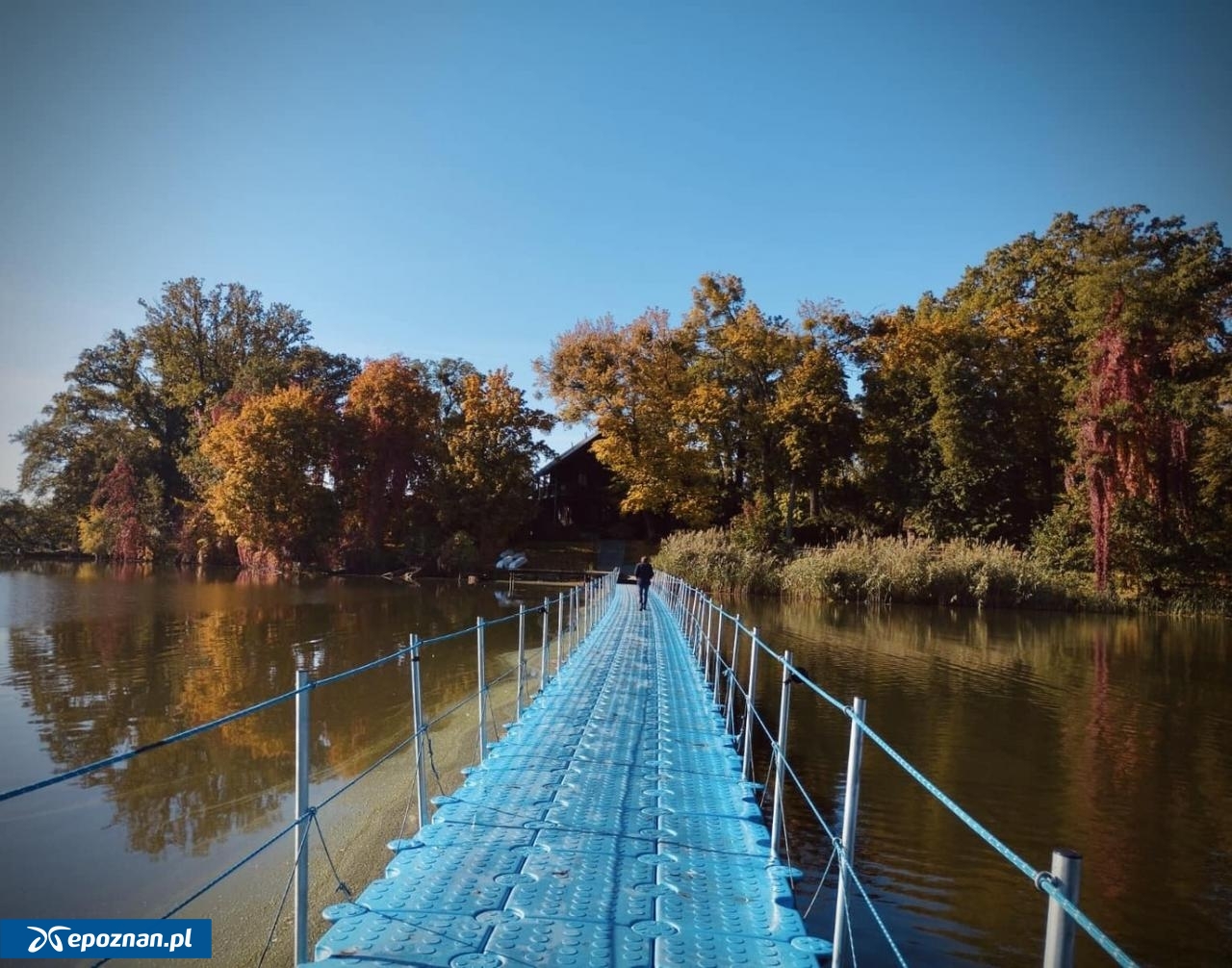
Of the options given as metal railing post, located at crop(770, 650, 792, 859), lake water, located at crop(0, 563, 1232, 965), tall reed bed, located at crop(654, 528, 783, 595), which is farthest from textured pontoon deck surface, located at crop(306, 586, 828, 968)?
tall reed bed, located at crop(654, 528, 783, 595)

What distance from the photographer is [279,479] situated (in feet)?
120

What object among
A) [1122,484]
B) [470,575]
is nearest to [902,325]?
[1122,484]

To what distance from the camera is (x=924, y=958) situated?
5008mm

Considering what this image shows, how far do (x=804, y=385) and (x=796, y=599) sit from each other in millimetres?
10697

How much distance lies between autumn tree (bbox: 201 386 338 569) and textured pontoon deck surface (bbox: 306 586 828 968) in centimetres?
3256

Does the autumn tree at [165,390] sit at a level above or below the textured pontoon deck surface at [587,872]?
above

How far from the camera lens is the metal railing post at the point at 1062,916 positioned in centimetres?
166

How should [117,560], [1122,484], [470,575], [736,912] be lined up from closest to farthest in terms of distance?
1. [736,912]
2. [1122,484]
3. [470,575]
4. [117,560]

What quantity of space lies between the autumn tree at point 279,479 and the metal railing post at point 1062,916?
37.8 meters

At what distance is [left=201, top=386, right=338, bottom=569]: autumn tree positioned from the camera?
120 ft

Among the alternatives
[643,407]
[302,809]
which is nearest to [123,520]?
[643,407]

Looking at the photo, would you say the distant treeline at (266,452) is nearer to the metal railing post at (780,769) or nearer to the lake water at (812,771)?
the lake water at (812,771)

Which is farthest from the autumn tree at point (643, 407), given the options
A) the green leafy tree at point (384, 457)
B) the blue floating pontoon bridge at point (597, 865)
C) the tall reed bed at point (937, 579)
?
the blue floating pontoon bridge at point (597, 865)

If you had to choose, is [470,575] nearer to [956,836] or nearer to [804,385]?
[804,385]
